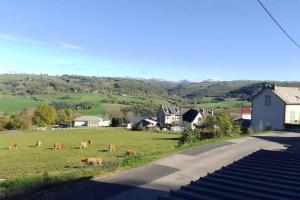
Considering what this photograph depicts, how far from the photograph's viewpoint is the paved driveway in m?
14.3

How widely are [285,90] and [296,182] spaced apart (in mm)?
48533

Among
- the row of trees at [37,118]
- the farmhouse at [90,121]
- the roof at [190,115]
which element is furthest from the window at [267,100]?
the farmhouse at [90,121]

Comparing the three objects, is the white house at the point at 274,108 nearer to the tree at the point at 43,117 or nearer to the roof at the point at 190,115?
the roof at the point at 190,115

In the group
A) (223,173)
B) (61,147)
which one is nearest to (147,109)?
(61,147)

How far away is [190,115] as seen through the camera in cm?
11525

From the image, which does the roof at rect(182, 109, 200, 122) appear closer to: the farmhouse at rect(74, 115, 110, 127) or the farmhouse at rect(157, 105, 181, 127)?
the farmhouse at rect(157, 105, 181, 127)

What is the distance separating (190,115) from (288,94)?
6087 centimetres

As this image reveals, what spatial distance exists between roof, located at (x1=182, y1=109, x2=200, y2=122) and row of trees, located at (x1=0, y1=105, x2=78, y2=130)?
3955 centimetres

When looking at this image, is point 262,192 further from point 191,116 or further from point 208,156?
point 191,116

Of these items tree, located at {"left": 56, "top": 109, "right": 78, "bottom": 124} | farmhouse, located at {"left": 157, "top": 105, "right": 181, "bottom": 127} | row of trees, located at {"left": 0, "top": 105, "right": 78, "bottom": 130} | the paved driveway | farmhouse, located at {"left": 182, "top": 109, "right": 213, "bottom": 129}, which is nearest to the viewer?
the paved driveway

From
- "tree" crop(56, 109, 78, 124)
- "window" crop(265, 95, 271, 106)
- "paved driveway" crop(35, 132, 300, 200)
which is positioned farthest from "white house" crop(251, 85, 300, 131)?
"tree" crop(56, 109, 78, 124)

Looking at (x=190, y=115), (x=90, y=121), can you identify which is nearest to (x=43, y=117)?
(x=90, y=121)

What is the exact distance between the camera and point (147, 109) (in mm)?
195375

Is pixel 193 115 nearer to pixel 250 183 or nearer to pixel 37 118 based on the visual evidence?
pixel 37 118
